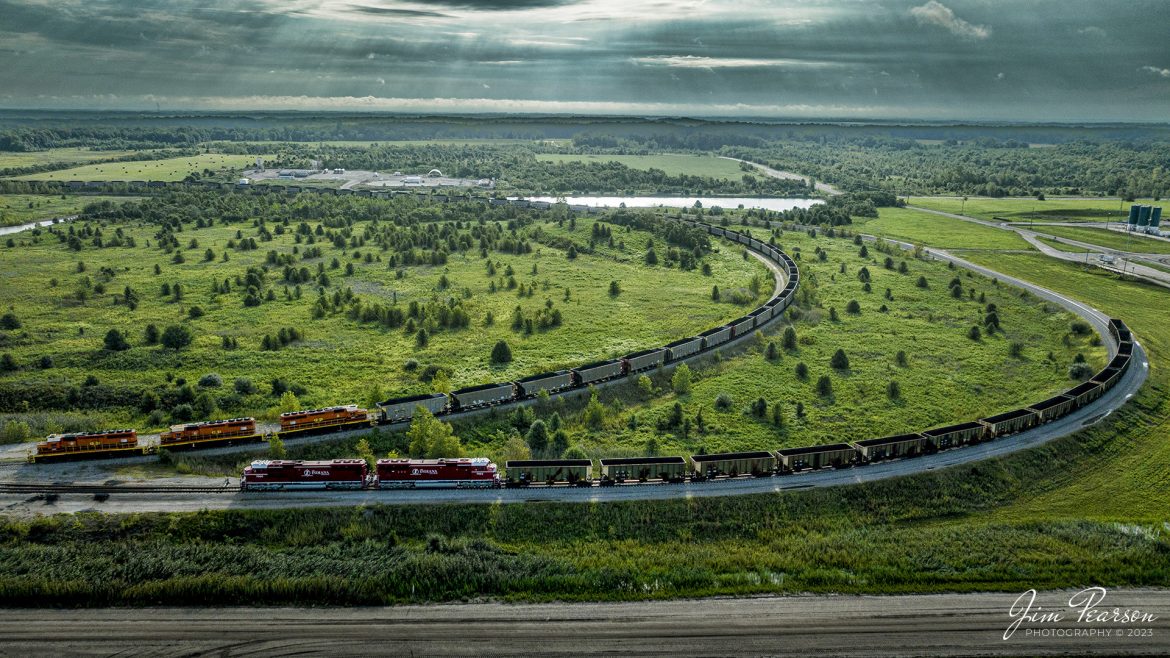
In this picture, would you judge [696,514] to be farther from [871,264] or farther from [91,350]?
[871,264]

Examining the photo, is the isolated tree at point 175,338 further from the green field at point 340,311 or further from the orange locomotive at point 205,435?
the orange locomotive at point 205,435

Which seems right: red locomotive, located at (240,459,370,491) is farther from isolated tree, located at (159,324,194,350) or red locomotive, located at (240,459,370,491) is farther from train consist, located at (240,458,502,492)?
isolated tree, located at (159,324,194,350)

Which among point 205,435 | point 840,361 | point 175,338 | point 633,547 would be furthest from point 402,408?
point 840,361

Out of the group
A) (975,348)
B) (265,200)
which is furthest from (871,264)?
(265,200)

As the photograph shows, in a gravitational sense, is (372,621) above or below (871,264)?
below

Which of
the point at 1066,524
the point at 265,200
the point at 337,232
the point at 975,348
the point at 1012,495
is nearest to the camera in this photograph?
the point at 1066,524

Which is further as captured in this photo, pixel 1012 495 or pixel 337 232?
pixel 337 232
